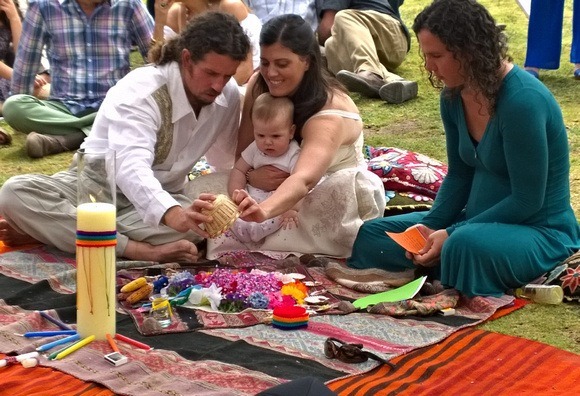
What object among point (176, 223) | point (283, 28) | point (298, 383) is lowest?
point (176, 223)

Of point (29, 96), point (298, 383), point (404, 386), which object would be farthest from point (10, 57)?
point (298, 383)

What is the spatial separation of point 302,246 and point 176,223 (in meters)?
0.77

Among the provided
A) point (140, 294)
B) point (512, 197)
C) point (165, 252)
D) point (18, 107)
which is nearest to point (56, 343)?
point (140, 294)

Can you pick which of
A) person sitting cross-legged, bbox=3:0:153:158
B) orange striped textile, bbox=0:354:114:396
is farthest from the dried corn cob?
person sitting cross-legged, bbox=3:0:153:158

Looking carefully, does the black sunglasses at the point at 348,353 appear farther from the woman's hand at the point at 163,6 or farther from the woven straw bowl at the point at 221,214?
the woman's hand at the point at 163,6

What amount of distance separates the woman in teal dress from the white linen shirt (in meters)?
1.11

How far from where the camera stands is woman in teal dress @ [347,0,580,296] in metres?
4.11

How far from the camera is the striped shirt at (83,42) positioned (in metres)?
→ 6.96

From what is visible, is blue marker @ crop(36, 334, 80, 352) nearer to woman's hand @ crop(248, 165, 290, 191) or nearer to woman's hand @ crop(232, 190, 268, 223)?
woman's hand @ crop(232, 190, 268, 223)

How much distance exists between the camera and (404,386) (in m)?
3.34

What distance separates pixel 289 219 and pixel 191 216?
0.75 meters

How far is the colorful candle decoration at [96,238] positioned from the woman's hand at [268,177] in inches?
55.5

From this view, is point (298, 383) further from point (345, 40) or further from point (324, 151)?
point (345, 40)

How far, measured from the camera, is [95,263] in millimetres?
3531
